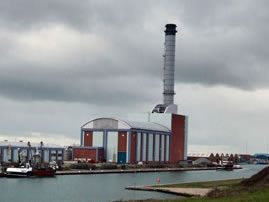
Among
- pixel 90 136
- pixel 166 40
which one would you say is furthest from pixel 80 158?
pixel 166 40

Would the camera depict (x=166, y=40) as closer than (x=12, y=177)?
No

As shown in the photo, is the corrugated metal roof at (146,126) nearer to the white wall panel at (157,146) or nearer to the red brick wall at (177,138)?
the white wall panel at (157,146)

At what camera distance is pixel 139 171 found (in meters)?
116

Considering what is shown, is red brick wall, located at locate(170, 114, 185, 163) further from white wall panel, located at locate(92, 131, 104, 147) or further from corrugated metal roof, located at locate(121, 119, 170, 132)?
white wall panel, located at locate(92, 131, 104, 147)

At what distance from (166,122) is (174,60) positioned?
49.7 ft

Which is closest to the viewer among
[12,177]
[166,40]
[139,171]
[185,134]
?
[12,177]

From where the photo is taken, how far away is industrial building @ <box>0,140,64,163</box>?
392 feet

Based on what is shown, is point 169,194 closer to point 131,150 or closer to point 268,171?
point 268,171

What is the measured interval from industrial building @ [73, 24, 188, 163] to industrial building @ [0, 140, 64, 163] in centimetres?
801

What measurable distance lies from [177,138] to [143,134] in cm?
1350

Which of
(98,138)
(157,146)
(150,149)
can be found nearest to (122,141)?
(98,138)

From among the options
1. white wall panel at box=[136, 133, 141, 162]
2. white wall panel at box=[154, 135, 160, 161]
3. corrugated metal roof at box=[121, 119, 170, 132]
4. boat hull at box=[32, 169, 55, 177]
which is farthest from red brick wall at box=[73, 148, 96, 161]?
boat hull at box=[32, 169, 55, 177]

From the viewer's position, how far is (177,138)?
145875 mm

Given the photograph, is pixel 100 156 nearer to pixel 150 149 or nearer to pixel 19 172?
pixel 150 149
